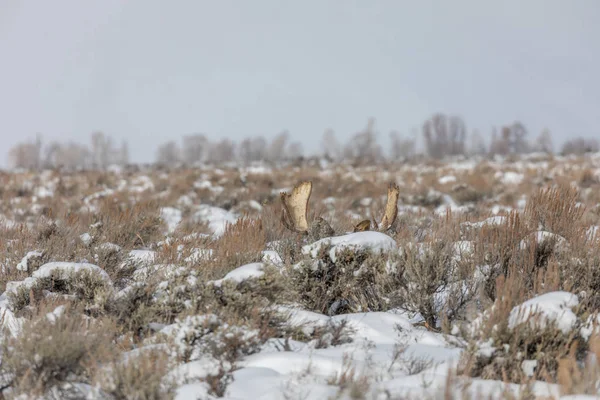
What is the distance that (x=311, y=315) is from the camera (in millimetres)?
2922

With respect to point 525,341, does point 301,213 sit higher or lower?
higher

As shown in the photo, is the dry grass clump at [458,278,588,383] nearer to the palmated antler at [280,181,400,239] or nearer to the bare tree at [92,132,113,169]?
the palmated antler at [280,181,400,239]

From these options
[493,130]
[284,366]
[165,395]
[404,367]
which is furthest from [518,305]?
[493,130]

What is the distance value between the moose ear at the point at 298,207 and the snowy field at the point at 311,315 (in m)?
0.10

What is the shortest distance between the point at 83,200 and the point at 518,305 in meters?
A: 9.41

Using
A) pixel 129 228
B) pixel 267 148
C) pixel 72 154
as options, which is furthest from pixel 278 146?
pixel 129 228

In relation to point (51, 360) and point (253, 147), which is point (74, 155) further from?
point (51, 360)

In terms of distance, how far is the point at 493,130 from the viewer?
63406 millimetres

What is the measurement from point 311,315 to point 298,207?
1.46 metres

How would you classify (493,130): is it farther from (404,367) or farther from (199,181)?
(404,367)

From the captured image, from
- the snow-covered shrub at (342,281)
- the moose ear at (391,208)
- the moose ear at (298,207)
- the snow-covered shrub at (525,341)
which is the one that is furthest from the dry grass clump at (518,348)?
the moose ear at (298,207)

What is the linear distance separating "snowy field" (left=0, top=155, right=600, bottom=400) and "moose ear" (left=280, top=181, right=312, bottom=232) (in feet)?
0.34

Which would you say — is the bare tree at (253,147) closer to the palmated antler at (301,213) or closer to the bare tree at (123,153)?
the bare tree at (123,153)

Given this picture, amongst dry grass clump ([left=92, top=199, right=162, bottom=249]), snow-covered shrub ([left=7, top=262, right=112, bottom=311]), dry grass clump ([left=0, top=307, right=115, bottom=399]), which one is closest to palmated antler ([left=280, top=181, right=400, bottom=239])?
dry grass clump ([left=92, top=199, right=162, bottom=249])
